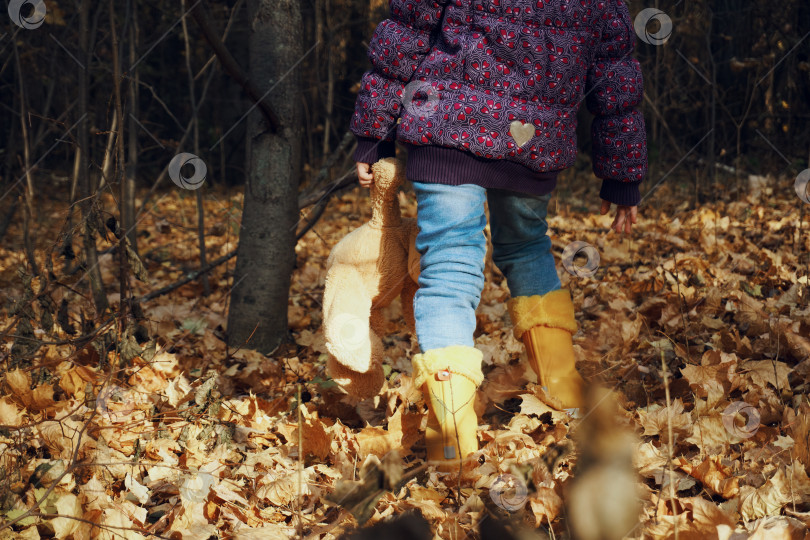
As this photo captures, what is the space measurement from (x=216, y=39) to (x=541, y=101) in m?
0.99

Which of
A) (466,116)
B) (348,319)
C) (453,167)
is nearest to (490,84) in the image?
(466,116)

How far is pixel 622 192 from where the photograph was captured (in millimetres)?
2031

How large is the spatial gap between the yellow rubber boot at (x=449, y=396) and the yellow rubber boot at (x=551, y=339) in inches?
14.9

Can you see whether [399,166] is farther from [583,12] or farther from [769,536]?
[769,536]

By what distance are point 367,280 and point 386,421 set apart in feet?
1.59

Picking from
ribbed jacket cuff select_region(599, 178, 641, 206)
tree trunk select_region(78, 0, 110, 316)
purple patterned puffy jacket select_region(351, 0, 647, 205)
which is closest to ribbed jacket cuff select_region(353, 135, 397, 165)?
purple patterned puffy jacket select_region(351, 0, 647, 205)

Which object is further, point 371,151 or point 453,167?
point 371,151

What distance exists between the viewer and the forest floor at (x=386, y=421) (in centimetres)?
143

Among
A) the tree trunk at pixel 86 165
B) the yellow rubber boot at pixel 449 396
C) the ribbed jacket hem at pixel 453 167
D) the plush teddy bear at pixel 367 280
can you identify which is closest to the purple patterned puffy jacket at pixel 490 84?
the ribbed jacket hem at pixel 453 167

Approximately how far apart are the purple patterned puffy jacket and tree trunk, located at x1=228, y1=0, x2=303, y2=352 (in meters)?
0.76

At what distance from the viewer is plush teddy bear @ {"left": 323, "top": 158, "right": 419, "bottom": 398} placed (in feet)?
6.10

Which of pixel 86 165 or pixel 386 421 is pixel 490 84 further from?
pixel 86 165

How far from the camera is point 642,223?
482cm

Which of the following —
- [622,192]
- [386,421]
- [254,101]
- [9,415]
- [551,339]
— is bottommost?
[386,421]
